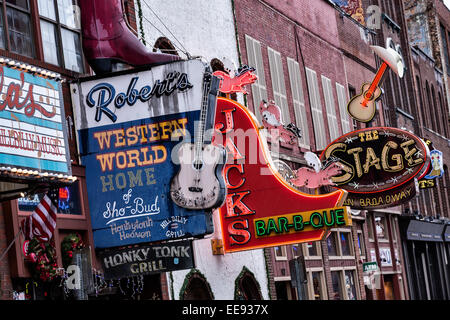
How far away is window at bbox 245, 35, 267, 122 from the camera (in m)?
25.6

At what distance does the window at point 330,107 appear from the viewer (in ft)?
104

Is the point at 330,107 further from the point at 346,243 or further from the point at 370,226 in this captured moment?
the point at 370,226

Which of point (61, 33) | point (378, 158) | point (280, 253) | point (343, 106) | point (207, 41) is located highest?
point (207, 41)

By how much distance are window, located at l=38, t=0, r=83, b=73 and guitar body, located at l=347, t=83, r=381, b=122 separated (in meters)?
Answer: 13.7

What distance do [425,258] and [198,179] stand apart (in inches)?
1124

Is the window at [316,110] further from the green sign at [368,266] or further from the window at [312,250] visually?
the green sign at [368,266]

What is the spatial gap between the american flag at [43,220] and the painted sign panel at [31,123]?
3.63ft

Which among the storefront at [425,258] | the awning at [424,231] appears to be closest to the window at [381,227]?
the storefront at [425,258]

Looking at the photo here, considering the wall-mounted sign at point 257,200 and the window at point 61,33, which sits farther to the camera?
the wall-mounted sign at point 257,200

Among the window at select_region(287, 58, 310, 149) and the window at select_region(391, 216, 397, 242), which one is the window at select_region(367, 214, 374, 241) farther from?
the window at select_region(287, 58, 310, 149)

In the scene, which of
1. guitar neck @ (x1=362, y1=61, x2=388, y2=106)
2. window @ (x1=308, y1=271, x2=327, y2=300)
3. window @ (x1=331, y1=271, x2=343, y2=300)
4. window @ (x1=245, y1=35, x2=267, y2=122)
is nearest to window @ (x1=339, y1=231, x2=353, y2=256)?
window @ (x1=331, y1=271, x2=343, y2=300)

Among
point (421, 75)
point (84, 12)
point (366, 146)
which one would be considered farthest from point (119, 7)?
point (421, 75)

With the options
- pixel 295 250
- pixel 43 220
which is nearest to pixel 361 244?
pixel 295 250

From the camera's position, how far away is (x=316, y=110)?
30.5 metres
